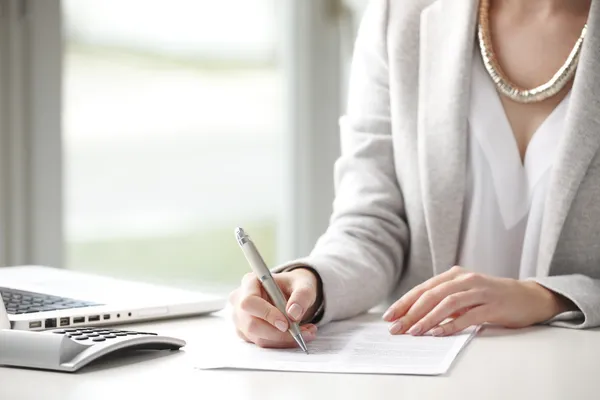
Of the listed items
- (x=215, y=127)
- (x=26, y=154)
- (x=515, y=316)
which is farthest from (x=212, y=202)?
(x=515, y=316)

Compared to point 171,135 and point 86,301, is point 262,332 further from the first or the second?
point 171,135

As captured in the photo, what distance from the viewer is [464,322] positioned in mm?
1224

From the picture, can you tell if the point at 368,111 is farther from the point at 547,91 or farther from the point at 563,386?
the point at 563,386

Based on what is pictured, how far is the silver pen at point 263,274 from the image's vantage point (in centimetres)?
112

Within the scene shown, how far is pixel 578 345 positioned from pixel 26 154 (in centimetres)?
179

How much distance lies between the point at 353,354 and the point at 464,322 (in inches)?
8.1

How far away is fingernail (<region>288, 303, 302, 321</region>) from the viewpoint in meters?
1.13

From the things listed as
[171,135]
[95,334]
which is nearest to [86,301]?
[95,334]

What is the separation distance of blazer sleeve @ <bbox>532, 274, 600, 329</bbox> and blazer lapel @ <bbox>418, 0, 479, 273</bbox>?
0.25m

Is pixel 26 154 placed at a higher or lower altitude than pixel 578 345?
higher

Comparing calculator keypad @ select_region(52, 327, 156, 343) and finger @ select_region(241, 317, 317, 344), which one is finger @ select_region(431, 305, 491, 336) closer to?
finger @ select_region(241, 317, 317, 344)

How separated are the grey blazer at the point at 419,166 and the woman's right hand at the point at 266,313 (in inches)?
5.8

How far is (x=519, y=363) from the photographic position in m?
1.04

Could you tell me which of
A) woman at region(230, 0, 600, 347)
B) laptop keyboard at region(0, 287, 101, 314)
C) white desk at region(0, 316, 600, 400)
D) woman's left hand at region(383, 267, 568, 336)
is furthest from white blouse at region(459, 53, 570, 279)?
laptop keyboard at region(0, 287, 101, 314)
